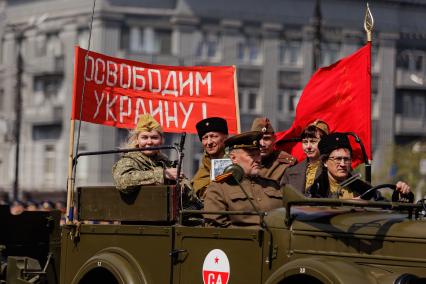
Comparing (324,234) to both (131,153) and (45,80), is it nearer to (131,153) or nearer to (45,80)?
(131,153)

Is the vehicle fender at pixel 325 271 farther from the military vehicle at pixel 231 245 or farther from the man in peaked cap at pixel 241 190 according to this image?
the man in peaked cap at pixel 241 190

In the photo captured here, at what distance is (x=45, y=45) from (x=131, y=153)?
2209 inches

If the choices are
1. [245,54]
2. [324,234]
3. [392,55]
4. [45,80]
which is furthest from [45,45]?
[324,234]

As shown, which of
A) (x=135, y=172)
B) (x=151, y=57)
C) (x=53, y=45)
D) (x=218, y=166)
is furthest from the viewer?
(x=53, y=45)

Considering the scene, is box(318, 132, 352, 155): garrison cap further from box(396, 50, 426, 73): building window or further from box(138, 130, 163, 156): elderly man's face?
box(396, 50, 426, 73): building window

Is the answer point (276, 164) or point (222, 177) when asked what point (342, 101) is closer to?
point (276, 164)

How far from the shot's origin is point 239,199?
372 inches

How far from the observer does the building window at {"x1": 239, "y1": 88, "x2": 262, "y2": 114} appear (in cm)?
6494

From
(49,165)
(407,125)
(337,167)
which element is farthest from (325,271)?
(407,125)

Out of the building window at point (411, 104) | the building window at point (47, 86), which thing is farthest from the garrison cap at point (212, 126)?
the building window at point (411, 104)

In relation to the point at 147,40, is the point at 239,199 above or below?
below

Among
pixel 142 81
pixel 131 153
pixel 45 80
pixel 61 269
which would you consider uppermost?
pixel 45 80

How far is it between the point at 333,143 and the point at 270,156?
4.22 ft

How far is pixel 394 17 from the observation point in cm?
6262
